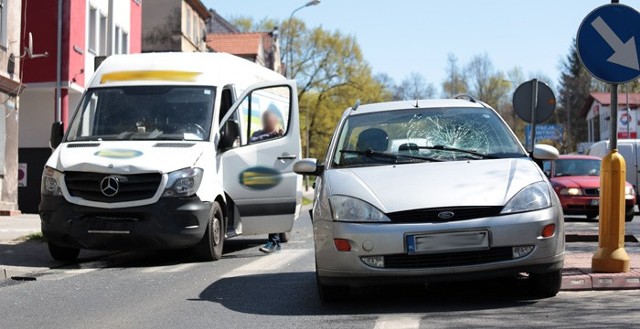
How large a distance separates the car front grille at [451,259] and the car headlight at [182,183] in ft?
16.3

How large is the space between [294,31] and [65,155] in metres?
71.0

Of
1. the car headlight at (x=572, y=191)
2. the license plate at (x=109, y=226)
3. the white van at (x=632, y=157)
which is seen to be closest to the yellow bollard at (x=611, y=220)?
the license plate at (x=109, y=226)

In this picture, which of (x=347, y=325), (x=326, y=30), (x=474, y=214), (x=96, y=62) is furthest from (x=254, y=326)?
(x=326, y=30)

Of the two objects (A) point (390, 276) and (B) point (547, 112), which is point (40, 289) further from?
(B) point (547, 112)

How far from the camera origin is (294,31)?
83.1 meters

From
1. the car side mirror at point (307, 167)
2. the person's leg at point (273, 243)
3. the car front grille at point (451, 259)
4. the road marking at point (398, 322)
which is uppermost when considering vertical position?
the car side mirror at point (307, 167)

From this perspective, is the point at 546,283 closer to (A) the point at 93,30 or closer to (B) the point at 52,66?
(B) the point at 52,66

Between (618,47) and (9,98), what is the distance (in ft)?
62.7

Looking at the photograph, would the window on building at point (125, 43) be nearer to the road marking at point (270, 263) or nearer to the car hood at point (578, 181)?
the car hood at point (578, 181)

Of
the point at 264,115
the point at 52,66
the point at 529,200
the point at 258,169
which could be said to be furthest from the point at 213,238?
the point at 52,66

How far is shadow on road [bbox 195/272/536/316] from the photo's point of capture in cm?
822

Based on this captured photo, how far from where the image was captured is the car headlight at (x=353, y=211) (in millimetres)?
8023

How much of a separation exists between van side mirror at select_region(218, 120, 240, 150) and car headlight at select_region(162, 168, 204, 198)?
3.15 feet

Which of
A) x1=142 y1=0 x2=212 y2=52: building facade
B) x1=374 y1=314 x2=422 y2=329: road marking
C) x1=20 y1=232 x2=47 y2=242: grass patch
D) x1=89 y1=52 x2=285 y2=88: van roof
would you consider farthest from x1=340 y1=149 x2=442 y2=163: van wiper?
x1=142 y1=0 x2=212 y2=52: building facade
